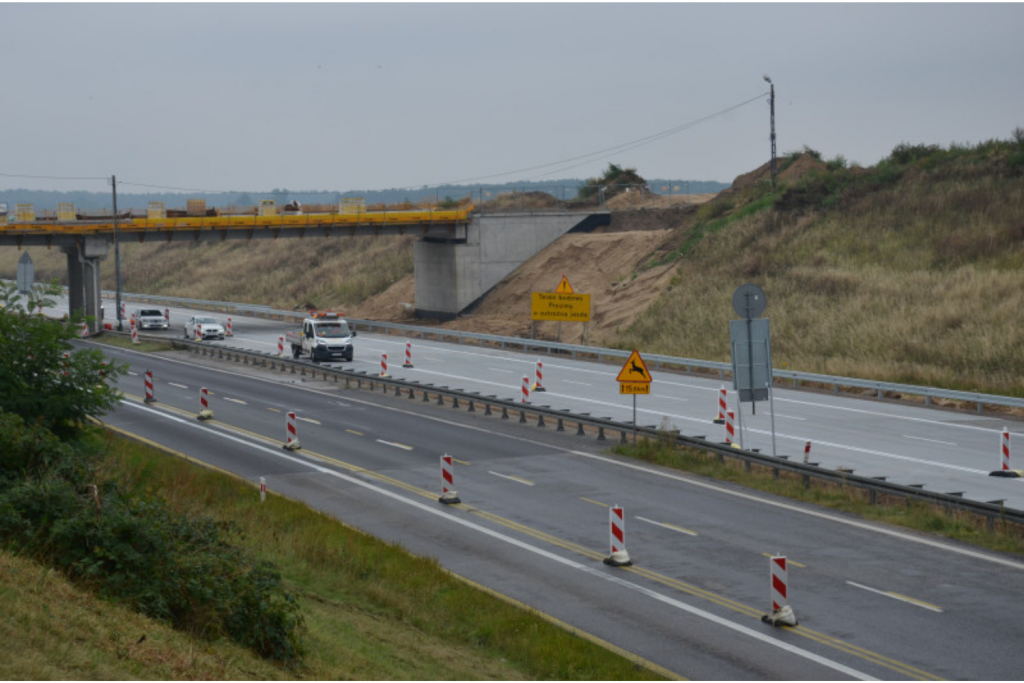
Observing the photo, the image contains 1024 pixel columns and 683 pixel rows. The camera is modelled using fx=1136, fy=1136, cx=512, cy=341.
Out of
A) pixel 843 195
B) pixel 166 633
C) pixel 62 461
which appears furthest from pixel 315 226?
pixel 166 633

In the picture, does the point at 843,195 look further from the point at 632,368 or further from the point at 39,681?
the point at 39,681

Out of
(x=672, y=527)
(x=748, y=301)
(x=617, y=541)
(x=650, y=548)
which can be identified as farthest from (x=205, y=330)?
(x=617, y=541)

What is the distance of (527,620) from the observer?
13641 millimetres

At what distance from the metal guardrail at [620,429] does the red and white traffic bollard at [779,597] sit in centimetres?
591

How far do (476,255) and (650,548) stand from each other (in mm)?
50911

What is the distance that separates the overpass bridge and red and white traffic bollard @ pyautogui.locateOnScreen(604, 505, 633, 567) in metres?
49.8

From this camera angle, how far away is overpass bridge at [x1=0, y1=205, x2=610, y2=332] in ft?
204

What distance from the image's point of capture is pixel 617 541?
17141 millimetres

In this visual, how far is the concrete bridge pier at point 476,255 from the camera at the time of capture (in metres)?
67.7

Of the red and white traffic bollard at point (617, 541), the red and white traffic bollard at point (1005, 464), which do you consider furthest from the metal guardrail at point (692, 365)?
the red and white traffic bollard at point (617, 541)

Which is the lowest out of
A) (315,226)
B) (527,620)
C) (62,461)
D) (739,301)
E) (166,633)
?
(527,620)

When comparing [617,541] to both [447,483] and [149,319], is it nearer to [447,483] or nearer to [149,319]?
[447,483]

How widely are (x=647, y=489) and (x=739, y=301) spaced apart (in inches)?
Result: 172

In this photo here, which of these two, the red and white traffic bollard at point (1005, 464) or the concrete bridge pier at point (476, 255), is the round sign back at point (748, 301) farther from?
the concrete bridge pier at point (476, 255)
